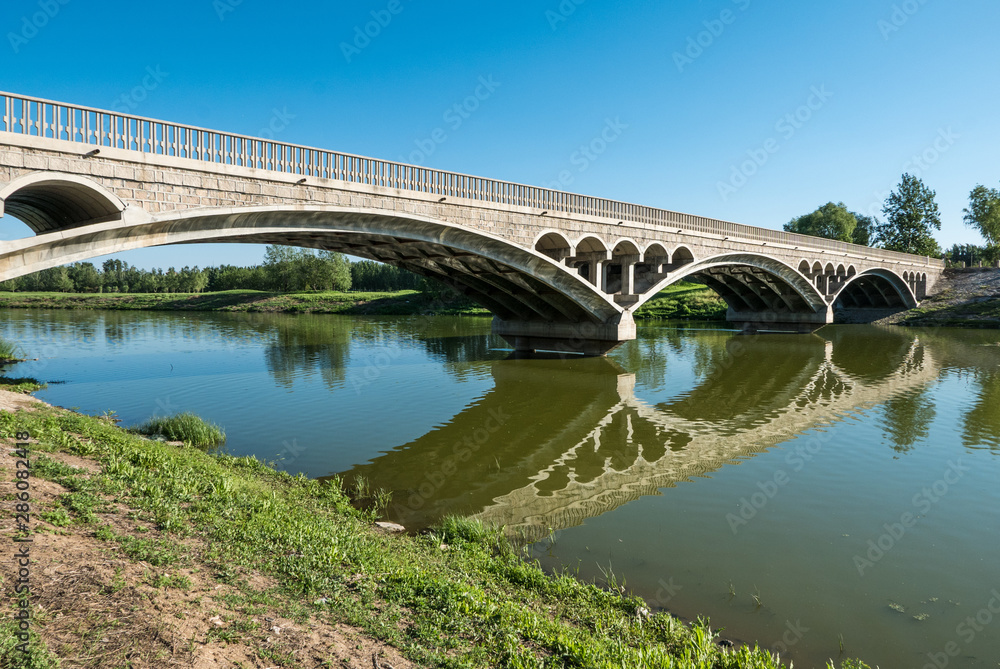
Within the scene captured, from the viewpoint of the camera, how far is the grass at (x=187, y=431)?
449 inches

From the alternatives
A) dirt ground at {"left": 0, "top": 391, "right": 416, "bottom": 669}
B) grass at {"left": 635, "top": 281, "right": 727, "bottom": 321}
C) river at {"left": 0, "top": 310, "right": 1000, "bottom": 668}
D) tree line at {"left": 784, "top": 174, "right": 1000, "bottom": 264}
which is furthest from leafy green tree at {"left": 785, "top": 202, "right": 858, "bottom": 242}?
dirt ground at {"left": 0, "top": 391, "right": 416, "bottom": 669}

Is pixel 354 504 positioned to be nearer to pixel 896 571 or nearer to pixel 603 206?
pixel 896 571

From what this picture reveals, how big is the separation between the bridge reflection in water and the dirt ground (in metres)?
3.79

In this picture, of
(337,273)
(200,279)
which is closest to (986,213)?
(337,273)

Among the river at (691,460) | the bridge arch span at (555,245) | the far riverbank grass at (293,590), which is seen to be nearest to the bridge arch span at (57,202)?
the river at (691,460)

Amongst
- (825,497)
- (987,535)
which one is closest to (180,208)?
(825,497)

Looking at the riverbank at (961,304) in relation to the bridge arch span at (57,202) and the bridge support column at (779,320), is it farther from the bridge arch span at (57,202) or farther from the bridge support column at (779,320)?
the bridge arch span at (57,202)

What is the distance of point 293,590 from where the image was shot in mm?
4777

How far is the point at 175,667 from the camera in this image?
3.39 m

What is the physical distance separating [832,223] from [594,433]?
265 ft

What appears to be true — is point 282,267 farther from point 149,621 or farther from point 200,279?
point 149,621

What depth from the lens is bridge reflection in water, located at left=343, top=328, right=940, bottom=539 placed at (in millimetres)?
9109

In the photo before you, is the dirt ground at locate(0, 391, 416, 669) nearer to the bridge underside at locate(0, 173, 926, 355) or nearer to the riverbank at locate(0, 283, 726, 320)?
the bridge underside at locate(0, 173, 926, 355)

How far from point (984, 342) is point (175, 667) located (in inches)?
1756
